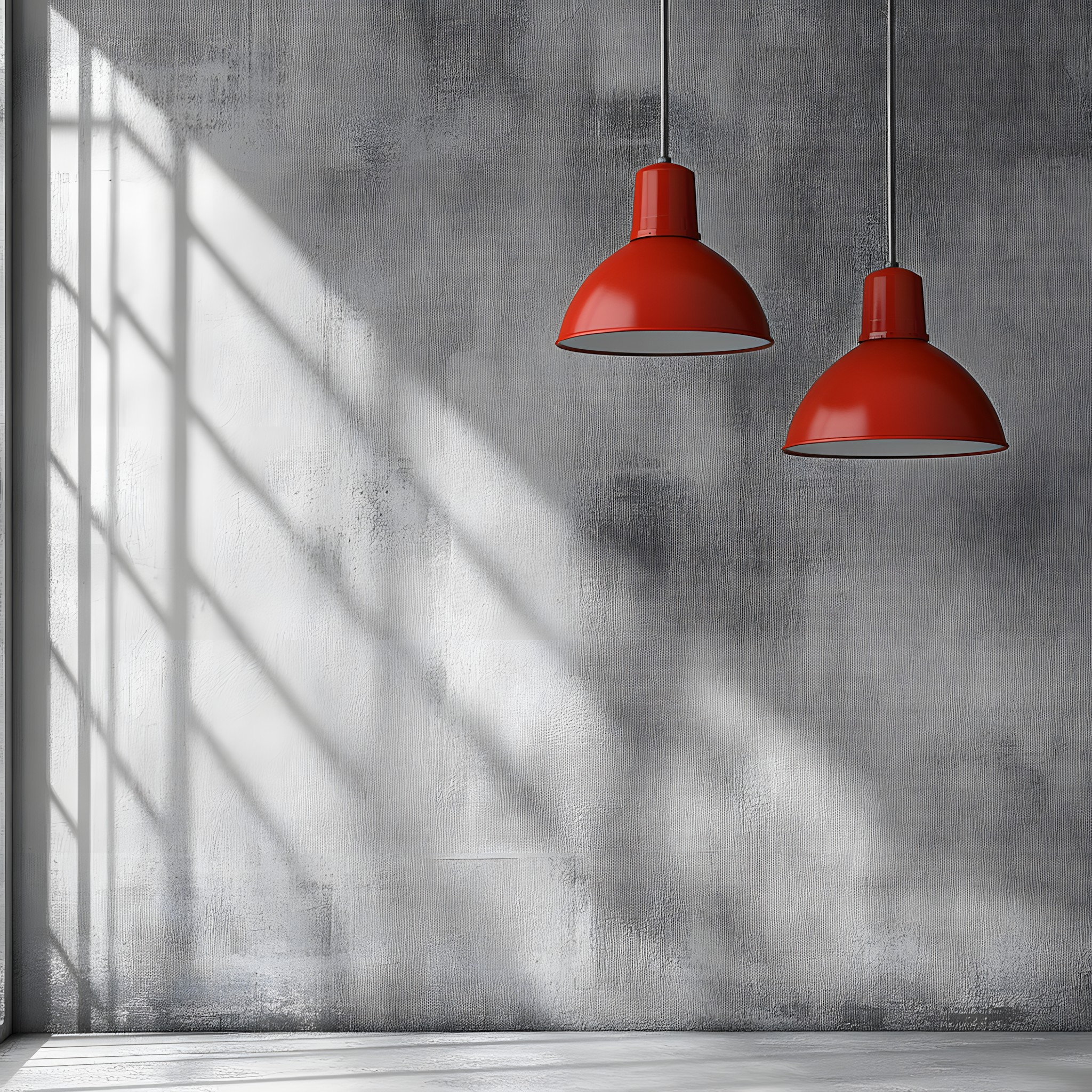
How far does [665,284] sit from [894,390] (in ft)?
1.64

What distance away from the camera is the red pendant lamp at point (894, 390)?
2008 millimetres

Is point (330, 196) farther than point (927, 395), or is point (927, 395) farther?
point (330, 196)

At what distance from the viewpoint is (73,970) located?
3.28 m

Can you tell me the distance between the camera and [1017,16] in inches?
136

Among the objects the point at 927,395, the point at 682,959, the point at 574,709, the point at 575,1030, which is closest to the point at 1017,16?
the point at 927,395

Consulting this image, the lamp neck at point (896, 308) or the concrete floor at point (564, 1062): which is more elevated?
the lamp neck at point (896, 308)

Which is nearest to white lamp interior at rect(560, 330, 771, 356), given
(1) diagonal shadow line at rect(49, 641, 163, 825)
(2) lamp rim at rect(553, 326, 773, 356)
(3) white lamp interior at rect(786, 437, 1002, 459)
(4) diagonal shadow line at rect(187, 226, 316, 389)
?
(2) lamp rim at rect(553, 326, 773, 356)

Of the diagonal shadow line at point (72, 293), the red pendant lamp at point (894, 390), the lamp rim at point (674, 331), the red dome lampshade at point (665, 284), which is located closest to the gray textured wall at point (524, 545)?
the diagonal shadow line at point (72, 293)

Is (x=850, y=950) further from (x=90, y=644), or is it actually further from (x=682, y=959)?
(x=90, y=644)

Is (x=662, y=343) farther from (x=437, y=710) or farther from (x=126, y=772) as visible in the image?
(x=126, y=772)

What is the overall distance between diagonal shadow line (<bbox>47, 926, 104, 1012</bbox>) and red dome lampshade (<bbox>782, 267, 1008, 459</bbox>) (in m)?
2.56

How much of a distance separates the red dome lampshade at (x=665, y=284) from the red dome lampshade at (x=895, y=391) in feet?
0.68

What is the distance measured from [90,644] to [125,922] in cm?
82

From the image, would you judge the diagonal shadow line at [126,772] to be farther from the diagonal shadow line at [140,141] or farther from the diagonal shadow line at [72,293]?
the diagonal shadow line at [140,141]
